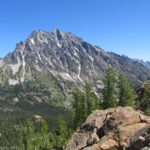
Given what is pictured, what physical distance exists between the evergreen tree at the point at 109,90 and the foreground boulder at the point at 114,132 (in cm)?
3976

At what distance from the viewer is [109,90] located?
109 metres

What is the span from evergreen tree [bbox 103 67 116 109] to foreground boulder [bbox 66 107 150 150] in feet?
130

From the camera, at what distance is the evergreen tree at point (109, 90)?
4247 inches

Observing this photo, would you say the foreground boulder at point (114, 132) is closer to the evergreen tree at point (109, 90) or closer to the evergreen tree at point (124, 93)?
the evergreen tree at point (109, 90)

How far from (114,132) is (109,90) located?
55654 mm

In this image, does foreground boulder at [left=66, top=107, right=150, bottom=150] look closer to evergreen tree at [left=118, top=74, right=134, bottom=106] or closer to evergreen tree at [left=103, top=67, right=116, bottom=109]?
evergreen tree at [left=103, top=67, right=116, bottom=109]

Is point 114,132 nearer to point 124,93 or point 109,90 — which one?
point 124,93

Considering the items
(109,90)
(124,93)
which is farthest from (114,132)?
(109,90)

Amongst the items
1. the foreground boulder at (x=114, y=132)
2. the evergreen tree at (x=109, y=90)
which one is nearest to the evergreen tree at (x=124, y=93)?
the evergreen tree at (x=109, y=90)

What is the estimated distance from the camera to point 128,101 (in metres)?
107

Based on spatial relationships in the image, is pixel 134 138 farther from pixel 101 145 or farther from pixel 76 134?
pixel 76 134

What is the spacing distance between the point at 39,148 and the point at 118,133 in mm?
126698

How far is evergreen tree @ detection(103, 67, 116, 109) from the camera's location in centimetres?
10788

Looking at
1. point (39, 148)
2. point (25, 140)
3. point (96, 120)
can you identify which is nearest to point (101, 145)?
point (96, 120)
